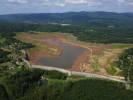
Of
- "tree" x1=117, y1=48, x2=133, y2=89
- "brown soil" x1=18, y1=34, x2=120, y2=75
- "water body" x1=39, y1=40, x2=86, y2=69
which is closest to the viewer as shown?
"tree" x1=117, y1=48, x2=133, y2=89

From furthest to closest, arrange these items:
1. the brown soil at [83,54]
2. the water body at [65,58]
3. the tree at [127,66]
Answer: the water body at [65,58]
the brown soil at [83,54]
the tree at [127,66]

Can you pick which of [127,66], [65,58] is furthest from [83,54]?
[127,66]

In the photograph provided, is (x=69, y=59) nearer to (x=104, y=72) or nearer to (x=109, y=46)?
(x=104, y=72)

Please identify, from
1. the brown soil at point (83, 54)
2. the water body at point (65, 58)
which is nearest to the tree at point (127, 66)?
the brown soil at point (83, 54)

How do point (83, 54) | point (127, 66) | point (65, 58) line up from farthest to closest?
point (83, 54) → point (65, 58) → point (127, 66)

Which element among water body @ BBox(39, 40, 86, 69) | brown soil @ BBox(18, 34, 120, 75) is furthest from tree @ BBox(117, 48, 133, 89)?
water body @ BBox(39, 40, 86, 69)

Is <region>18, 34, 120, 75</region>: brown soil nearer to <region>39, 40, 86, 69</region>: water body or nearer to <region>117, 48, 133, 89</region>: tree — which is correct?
<region>39, 40, 86, 69</region>: water body

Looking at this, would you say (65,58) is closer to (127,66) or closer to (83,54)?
(83,54)

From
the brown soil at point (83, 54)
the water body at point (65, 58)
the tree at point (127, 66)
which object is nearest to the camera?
the tree at point (127, 66)

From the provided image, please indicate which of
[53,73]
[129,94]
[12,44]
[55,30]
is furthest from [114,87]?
[55,30]

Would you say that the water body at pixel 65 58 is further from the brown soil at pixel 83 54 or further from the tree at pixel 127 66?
the tree at pixel 127 66

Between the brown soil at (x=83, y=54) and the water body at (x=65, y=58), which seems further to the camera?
the water body at (x=65, y=58)
